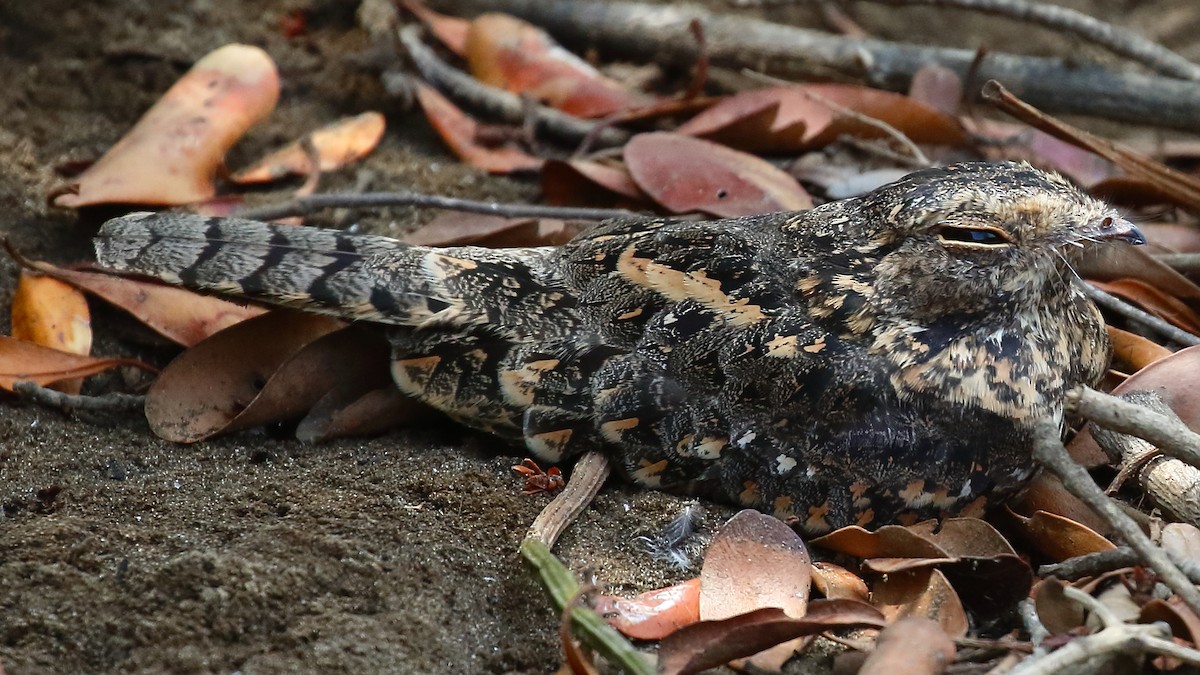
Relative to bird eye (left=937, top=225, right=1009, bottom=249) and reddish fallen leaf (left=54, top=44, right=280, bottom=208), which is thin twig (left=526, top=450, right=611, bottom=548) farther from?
reddish fallen leaf (left=54, top=44, right=280, bottom=208)

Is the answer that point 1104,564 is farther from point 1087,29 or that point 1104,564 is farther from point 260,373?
point 1087,29

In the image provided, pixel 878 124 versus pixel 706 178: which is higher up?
pixel 878 124

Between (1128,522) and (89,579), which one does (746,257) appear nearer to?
(1128,522)

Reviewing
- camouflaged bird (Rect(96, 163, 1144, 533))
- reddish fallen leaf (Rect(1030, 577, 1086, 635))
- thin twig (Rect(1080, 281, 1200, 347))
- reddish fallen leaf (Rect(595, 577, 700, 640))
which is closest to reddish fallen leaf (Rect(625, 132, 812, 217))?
camouflaged bird (Rect(96, 163, 1144, 533))

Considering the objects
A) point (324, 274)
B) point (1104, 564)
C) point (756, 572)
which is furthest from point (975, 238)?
point (324, 274)

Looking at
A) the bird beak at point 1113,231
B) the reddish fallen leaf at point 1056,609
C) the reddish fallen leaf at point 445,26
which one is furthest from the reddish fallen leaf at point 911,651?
the reddish fallen leaf at point 445,26
